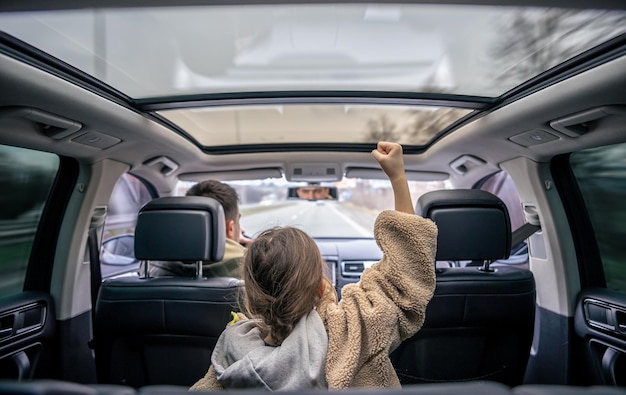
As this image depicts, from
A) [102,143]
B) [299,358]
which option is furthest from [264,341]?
[102,143]

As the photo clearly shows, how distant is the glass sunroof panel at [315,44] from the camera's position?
1695 mm

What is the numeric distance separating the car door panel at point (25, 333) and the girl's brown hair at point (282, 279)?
6.57 ft

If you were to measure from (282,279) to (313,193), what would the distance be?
9.29 ft

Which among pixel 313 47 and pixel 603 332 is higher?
pixel 313 47

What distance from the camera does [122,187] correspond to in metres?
4.00

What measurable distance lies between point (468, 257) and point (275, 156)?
2190 mm

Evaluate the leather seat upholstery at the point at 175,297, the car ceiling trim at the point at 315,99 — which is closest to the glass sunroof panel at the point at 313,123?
the car ceiling trim at the point at 315,99

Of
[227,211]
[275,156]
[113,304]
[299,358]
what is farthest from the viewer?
[275,156]

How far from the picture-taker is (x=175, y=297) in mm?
2434

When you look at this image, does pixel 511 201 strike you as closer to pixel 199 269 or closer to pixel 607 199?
pixel 607 199

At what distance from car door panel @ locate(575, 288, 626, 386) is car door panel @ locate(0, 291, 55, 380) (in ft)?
12.1

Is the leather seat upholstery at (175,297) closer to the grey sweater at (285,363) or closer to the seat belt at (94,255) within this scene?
the seat belt at (94,255)

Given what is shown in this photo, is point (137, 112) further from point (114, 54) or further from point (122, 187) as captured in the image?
point (122, 187)

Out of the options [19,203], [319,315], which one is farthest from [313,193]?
[319,315]
